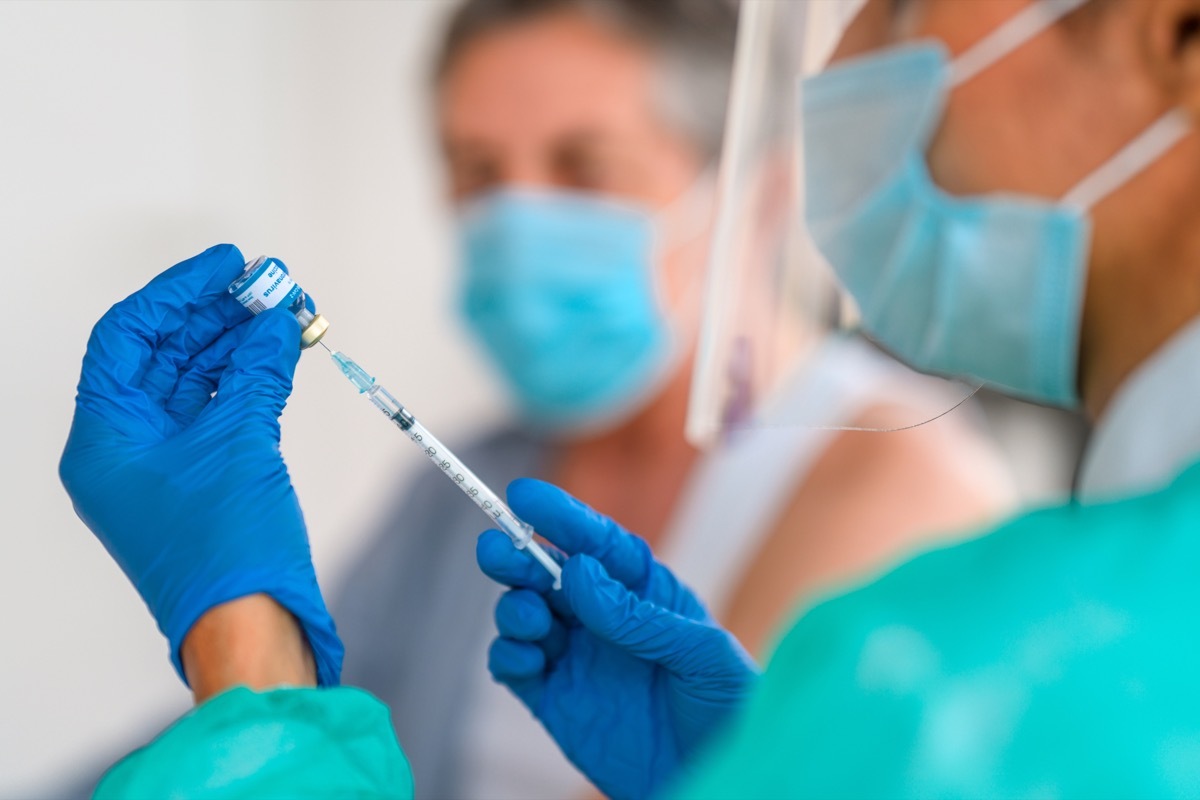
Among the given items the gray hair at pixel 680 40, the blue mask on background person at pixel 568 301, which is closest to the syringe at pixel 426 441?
the blue mask on background person at pixel 568 301

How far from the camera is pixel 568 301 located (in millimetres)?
1533

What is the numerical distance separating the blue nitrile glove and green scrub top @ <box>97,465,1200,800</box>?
350mm

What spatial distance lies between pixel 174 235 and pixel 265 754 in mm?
774

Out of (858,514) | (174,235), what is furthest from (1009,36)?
(174,235)

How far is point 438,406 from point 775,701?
1.45 m

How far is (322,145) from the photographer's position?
175 centimetres

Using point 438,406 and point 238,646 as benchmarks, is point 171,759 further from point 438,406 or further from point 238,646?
point 438,406

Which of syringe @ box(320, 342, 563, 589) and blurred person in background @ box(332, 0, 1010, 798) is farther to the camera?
blurred person in background @ box(332, 0, 1010, 798)

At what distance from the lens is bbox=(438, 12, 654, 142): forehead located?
61.4 inches

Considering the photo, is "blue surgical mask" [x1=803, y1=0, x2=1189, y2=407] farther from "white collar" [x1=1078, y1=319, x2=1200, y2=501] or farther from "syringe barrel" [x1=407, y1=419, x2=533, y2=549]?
"syringe barrel" [x1=407, y1=419, x2=533, y2=549]

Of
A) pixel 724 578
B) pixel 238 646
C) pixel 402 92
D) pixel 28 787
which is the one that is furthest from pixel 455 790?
pixel 402 92

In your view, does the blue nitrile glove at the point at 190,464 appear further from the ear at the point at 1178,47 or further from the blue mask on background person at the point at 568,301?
the blue mask on background person at the point at 568,301

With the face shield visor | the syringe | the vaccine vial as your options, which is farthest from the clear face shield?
the vaccine vial

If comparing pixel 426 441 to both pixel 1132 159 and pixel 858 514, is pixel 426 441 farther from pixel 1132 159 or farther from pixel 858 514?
pixel 858 514
